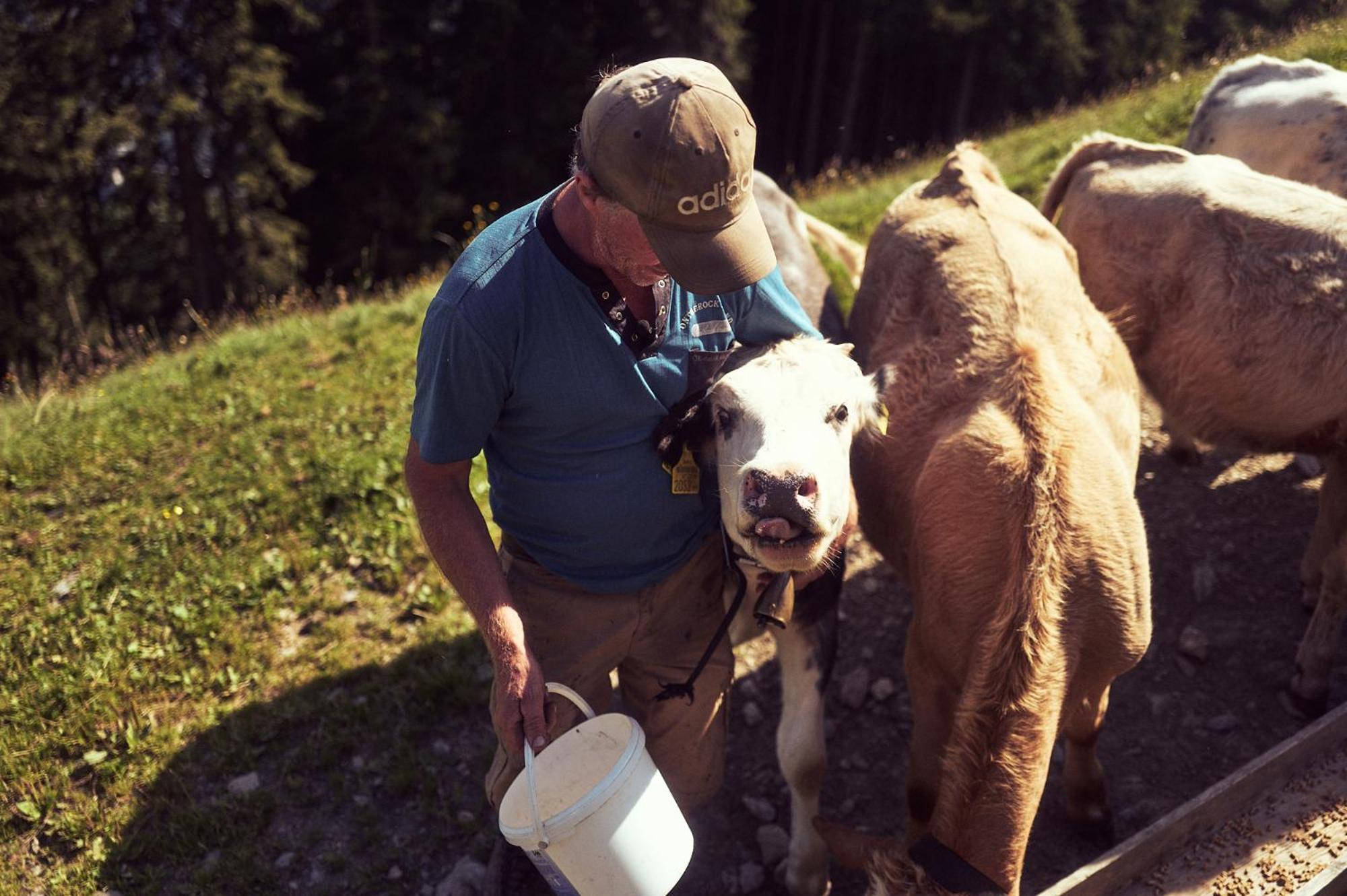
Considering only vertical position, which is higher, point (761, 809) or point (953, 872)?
point (953, 872)

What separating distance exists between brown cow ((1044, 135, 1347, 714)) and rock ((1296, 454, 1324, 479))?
1001 millimetres

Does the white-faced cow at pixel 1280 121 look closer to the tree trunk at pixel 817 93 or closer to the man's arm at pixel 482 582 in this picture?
the man's arm at pixel 482 582

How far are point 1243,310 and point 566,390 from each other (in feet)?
10.5

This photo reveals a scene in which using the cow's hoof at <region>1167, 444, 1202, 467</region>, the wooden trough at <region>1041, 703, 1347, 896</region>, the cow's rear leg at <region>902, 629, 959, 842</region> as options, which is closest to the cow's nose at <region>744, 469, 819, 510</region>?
the cow's rear leg at <region>902, 629, 959, 842</region>

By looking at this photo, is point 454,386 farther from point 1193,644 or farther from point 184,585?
point 1193,644

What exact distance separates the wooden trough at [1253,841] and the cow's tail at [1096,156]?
2885 mm

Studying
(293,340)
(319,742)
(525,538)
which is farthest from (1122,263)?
(293,340)

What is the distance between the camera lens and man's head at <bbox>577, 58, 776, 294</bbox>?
2.18 metres

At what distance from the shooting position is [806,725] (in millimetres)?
3301

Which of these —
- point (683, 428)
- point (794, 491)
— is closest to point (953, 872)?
point (794, 491)

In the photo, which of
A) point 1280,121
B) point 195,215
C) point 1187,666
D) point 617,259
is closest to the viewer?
point 617,259

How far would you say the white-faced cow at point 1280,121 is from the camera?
5.14 metres

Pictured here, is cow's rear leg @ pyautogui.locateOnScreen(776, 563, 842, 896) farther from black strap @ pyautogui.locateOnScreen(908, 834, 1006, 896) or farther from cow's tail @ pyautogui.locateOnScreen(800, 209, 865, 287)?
cow's tail @ pyautogui.locateOnScreen(800, 209, 865, 287)

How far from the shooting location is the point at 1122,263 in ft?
14.5
